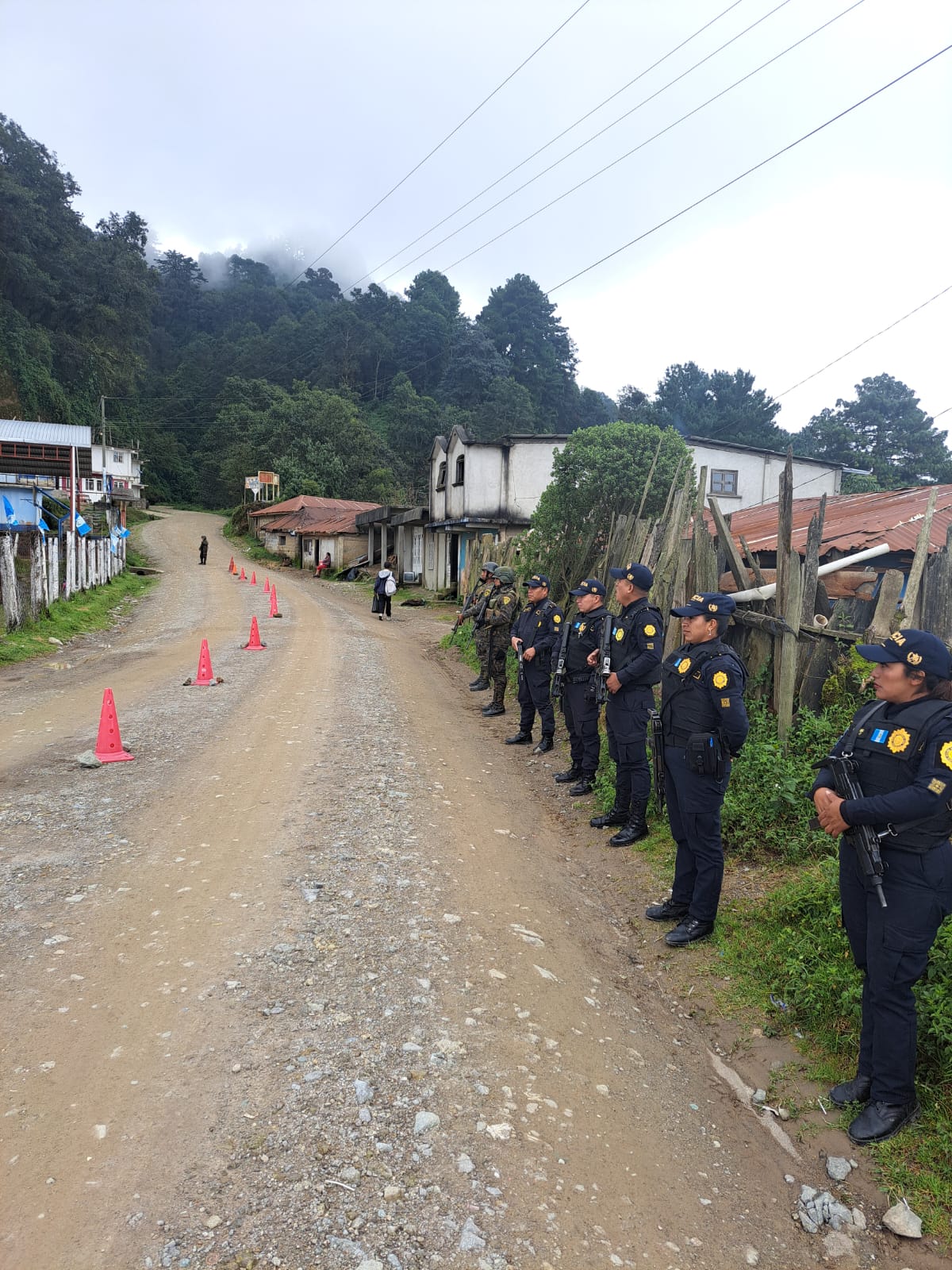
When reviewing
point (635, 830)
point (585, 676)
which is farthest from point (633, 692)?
point (585, 676)

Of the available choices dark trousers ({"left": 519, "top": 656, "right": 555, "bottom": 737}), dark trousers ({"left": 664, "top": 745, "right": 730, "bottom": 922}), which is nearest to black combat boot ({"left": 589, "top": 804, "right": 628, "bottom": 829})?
dark trousers ({"left": 664, "top": 745, "right": 730, "bottom": 922})

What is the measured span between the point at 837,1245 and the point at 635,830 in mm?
3292

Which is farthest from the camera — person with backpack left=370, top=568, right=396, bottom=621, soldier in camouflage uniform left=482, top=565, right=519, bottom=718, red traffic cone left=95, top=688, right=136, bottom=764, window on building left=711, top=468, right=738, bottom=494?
window on building left=711, top=468, right=738, bottom=494

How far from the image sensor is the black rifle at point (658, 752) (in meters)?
4.82

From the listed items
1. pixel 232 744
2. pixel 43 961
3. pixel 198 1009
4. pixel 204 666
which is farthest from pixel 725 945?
pixel 204 666

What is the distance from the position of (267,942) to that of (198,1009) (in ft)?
2.00

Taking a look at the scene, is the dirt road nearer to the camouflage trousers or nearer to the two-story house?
the camouflage trousers

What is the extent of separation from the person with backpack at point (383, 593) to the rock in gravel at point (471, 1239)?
61.2 ft

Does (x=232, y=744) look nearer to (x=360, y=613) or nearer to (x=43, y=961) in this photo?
(x=43, y=961)

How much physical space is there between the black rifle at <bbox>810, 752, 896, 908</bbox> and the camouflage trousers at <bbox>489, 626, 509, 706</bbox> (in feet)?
23.0

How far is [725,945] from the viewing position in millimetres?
4289

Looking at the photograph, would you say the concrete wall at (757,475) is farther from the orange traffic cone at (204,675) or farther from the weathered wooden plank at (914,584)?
the weathered wooden plank at (914,584)

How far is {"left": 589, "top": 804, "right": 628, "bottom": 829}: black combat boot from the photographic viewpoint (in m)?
6.08

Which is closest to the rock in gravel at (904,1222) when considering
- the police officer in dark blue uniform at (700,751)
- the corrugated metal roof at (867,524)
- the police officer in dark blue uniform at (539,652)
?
the police officer in dark blue uniform at (700,751)
